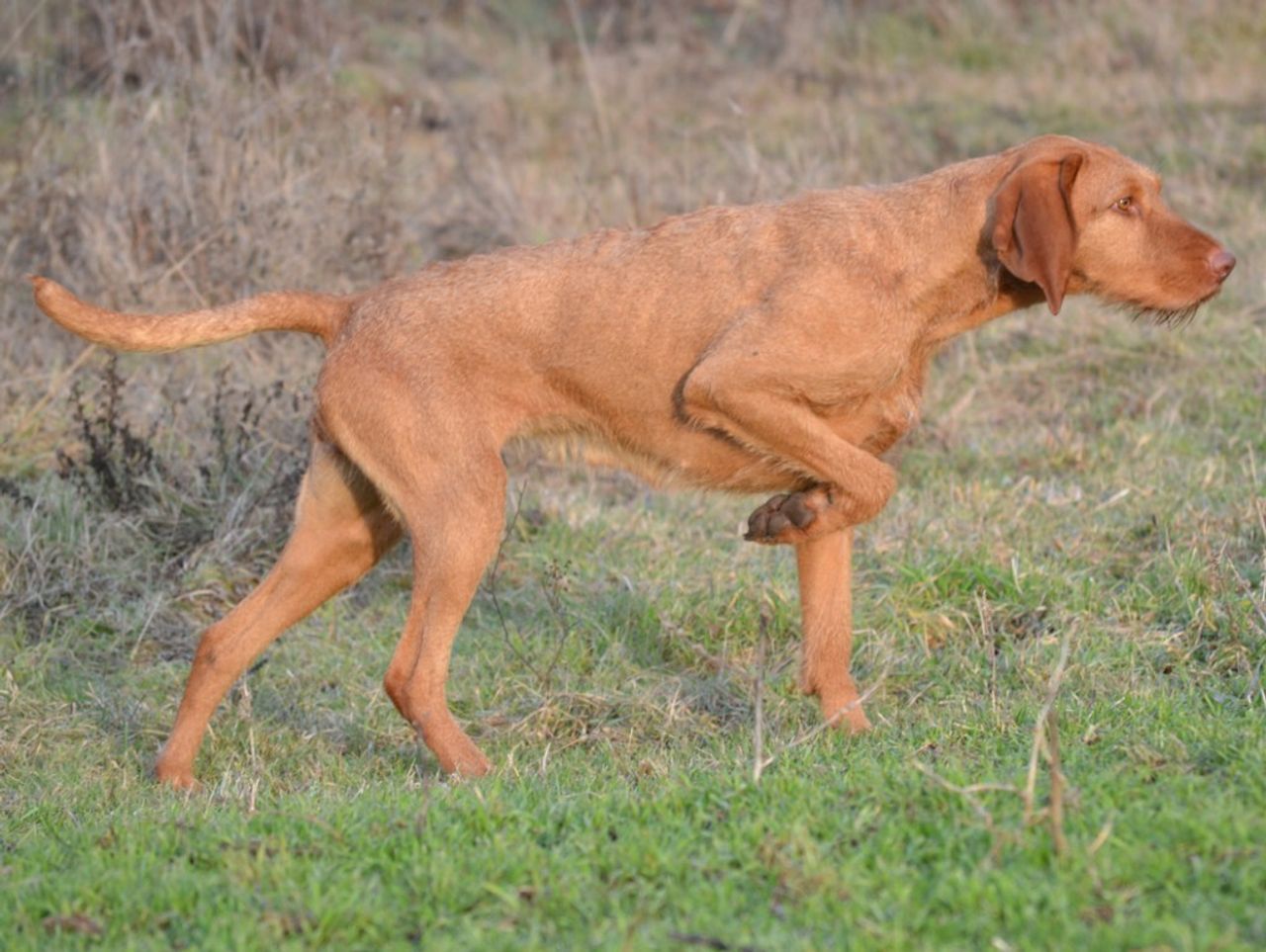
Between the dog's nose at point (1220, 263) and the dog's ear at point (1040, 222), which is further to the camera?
the dog's nose at point (1220, 263)

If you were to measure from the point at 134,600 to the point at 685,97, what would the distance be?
7872mm

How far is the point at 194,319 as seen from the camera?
550 cm

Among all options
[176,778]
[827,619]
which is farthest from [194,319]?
[827,619]

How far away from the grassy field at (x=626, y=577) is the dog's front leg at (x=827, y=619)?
0.64ft

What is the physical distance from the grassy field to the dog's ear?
1.19m

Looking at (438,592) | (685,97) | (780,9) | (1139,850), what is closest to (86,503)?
(438,592)

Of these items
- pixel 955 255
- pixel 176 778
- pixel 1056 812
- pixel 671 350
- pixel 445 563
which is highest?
pixel 955 255

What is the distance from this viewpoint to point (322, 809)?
14.5ft

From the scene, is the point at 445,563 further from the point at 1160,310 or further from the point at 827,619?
the point at 1160,310

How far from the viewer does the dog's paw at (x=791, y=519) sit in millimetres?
5477

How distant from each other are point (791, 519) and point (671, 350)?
63 cm

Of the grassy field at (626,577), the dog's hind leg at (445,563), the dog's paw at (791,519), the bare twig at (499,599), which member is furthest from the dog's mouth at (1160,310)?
the bare twig at (499,599)

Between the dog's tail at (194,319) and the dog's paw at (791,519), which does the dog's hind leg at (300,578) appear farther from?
the dog's paw at (791,519)

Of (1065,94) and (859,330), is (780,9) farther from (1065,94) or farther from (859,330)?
(859,330)
